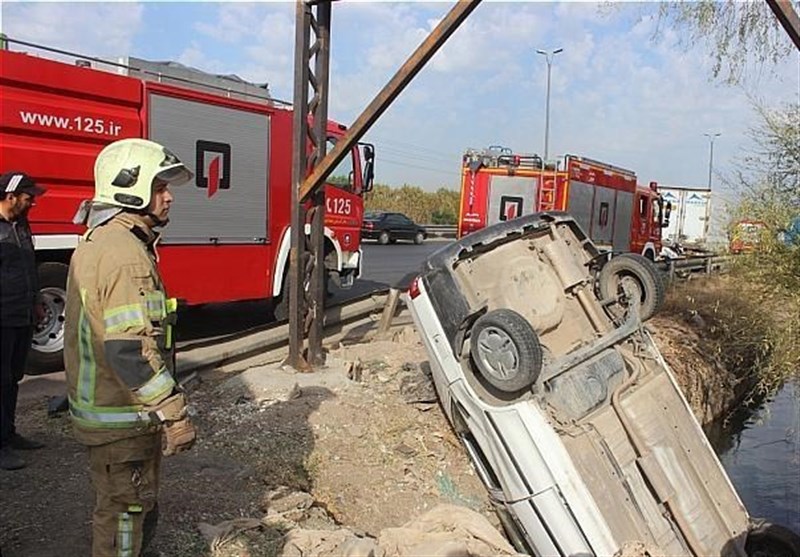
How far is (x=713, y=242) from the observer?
338 inches

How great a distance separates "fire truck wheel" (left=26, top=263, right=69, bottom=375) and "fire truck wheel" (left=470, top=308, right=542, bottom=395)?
176 inches

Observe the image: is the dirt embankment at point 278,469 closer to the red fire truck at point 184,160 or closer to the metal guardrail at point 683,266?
the red fire truck at point 184,160

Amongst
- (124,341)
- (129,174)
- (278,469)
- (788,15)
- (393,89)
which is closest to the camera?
(124,341)

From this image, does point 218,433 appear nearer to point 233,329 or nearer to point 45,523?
point 45,523

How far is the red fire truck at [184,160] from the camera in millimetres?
6918

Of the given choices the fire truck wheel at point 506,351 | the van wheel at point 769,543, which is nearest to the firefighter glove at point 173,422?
the fire truck wheel at point 506,351

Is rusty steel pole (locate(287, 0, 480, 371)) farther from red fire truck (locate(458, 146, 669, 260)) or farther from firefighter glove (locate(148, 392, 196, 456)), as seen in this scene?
red fire truck (locate(458, 146, 669, 260))

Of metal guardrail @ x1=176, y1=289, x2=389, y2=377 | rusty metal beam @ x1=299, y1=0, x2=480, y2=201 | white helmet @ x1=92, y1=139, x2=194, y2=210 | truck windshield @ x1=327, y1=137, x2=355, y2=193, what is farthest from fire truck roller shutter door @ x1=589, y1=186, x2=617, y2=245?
white helmet @ x1=92, y1=139, x2=194, y2=210

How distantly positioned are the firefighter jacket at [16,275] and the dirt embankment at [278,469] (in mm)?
943

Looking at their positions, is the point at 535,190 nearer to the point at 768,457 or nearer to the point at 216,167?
the point at 768,457

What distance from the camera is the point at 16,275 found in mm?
4727

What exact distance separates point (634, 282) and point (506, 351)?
1534 millimetres

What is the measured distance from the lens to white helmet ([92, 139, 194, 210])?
285 cm

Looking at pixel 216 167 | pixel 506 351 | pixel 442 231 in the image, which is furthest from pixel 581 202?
pixel 442 231
